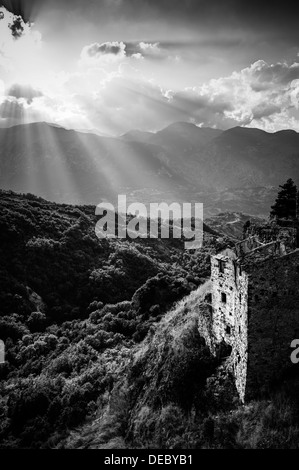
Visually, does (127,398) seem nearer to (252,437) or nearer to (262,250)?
(252,437)

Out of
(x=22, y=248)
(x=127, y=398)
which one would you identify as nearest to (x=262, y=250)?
(x=127, y=398)

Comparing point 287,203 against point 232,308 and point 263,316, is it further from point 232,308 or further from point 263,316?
point 263,316

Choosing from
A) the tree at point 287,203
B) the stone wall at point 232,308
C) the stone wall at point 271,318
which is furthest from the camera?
the tree at point 287,203

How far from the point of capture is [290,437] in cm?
1420

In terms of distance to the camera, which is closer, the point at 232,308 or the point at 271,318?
the point at 271,318
